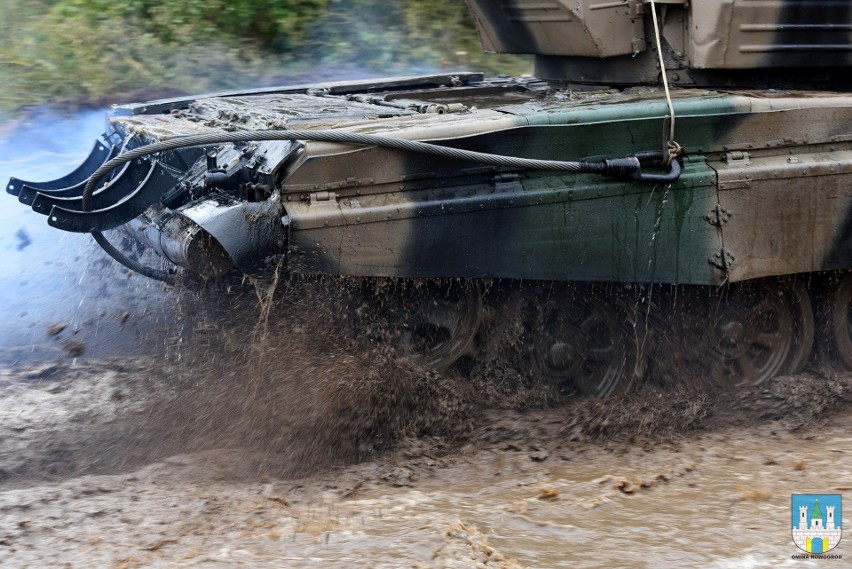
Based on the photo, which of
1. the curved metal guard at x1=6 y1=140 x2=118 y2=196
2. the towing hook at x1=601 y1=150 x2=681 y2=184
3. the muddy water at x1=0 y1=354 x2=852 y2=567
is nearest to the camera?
the muddy water at x1=0 y1=354 x2=852 y2=567

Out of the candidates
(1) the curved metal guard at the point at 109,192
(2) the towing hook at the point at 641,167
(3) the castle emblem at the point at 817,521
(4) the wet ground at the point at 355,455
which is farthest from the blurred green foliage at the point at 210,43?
(3) the castle emblem at the point at 817,521

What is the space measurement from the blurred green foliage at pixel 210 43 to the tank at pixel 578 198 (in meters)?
4.41

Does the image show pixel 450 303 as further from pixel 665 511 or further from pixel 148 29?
pixel 148 29

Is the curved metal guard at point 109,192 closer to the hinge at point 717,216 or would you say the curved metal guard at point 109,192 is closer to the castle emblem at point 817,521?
the hinge at point 717,216

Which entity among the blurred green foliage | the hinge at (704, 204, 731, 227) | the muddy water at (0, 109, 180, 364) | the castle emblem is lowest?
the castle emblem

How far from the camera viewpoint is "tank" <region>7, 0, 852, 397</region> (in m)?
4.70

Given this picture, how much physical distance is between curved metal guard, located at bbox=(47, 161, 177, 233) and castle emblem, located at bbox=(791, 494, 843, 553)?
317cm

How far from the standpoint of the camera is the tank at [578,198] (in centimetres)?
470

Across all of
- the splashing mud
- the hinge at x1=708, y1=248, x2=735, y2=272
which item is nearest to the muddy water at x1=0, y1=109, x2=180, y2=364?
the splashing mud

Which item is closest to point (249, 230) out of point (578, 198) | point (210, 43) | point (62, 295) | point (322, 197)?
point (322, 197)

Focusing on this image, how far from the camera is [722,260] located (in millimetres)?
5195

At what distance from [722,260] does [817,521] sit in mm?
1566

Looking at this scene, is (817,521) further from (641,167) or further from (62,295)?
(62,295)

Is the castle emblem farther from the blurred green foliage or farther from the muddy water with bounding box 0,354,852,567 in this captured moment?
the blurred green foliage
